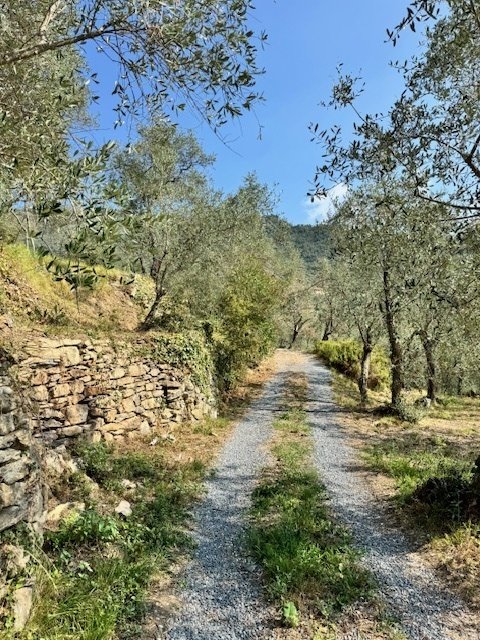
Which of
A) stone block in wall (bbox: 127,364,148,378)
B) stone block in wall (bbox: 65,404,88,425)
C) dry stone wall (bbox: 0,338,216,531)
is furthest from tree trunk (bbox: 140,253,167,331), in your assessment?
stone block in wall (bbox: 65,404,88,425)

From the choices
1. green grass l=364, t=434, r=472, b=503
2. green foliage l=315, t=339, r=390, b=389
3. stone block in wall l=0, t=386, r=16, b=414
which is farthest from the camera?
green foliage l=315, t=339, r=390, b=389

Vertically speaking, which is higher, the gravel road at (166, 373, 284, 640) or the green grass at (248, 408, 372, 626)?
the green grass at (248, 408, 372, 626)

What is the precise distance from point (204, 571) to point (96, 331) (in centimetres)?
804

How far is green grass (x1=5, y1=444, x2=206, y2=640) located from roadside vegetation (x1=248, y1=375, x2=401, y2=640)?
1430 millimetres

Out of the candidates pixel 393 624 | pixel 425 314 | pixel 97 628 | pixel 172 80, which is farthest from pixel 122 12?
pixel 425 314

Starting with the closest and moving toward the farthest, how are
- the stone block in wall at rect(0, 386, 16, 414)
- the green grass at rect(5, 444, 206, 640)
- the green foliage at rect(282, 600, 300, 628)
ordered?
the green grass at rect(5, 444, 206, 640)
the green foliage at rect(282, 600, 300, 628)
the stone block in wall at rect(0, 386, 16, 414)

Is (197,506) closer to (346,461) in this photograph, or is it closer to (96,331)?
(346,461)

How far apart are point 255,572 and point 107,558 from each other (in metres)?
2.07

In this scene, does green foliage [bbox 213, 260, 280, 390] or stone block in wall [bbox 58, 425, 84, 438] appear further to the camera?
green foliage [bbox 213, 260, 280, 390]

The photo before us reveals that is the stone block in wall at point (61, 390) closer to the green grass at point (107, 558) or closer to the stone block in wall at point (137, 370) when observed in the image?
the green grass at point (107, 558)

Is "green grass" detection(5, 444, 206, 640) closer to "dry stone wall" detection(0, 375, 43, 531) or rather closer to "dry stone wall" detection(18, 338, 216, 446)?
"dry stone wall" detection(0, 375, 43, 531)

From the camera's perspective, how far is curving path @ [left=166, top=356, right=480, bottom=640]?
4.73 meters

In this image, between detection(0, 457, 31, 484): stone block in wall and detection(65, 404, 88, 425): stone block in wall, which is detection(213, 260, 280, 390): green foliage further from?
detection(0, 457, 31, 484): stone block in wall

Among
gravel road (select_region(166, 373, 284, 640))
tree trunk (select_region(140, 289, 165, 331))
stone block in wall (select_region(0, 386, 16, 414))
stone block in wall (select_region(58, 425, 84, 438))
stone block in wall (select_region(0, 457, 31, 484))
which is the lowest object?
gravel road (select_region(166, 373, 284, 640))
